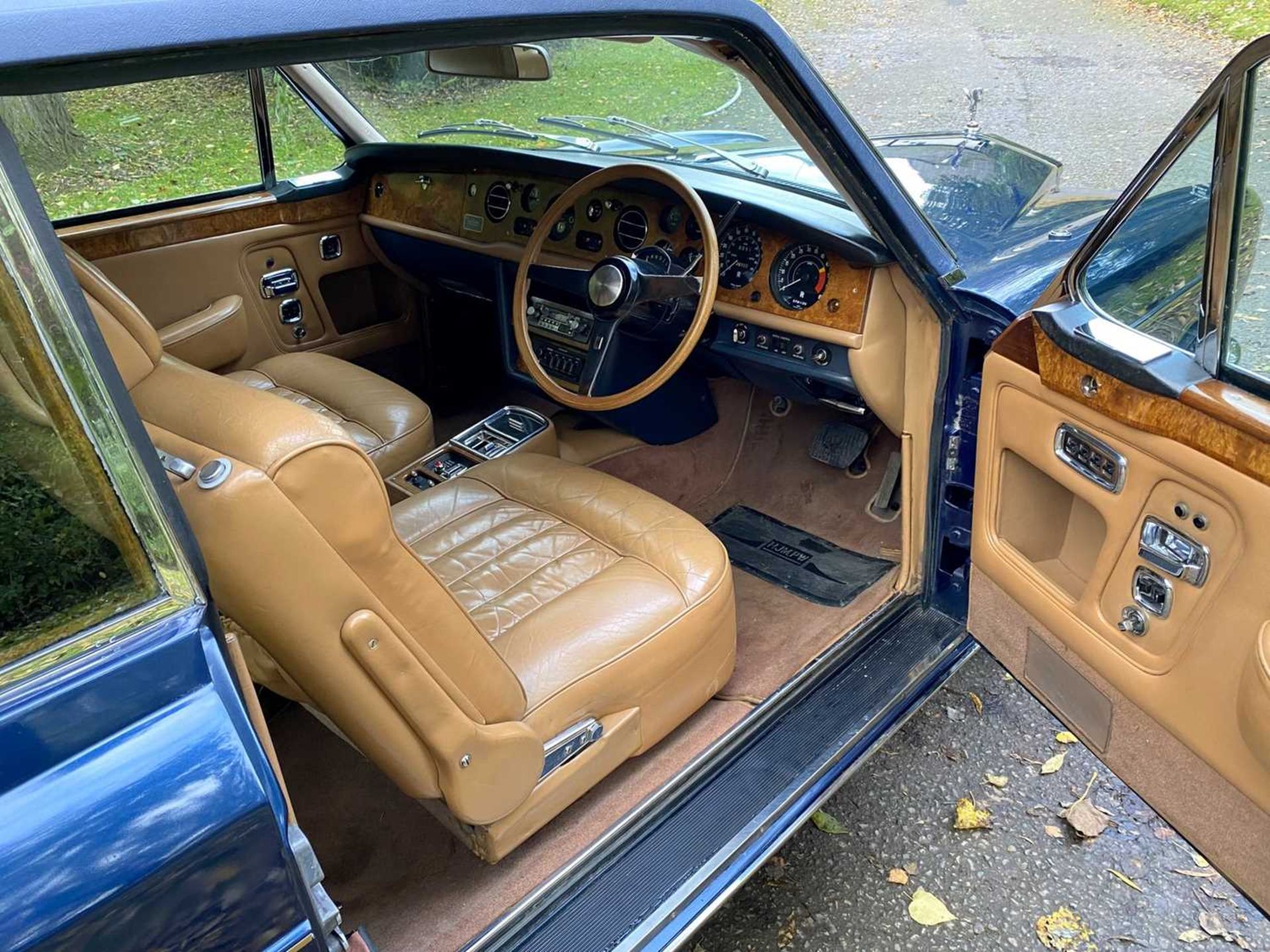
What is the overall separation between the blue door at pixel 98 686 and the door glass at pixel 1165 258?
1.30 meters

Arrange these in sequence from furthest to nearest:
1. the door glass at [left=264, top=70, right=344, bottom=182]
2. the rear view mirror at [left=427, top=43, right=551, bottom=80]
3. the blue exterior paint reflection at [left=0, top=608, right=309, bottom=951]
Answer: the door glass at [left=264, top=70, right=344, bottom=182], the rear view mirror at [left=427, top=43, right=551, bottom=80], the blue exterior paint reflection at [left=0, top=608, right=309, bottom=951]

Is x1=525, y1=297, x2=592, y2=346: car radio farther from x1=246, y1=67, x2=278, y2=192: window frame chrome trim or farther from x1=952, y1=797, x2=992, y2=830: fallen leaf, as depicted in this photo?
x1=952, y1=797, x2=992, y2=830: fallen leaf

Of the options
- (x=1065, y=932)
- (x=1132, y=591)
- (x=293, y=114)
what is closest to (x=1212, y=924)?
(x=1065, y=932)

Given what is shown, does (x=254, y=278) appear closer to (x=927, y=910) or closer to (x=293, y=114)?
(x=293, y=114)

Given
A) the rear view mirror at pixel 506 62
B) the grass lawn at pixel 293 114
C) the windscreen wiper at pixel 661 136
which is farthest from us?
the windscreen wiper at pixel 661 136

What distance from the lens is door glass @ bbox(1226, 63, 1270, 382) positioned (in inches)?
47.8

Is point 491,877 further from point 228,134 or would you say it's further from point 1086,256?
point 228,134

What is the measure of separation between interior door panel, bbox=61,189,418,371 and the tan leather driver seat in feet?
3.04

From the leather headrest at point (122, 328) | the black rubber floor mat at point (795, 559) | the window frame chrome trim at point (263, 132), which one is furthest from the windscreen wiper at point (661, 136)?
the leather headrest at point (122, 328)

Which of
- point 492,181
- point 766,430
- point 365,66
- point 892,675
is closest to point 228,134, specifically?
point 365,66

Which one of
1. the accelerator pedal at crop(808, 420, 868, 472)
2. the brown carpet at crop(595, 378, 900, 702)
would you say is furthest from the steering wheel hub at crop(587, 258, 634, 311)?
the accelerator pedal at crop(808, 420, 868, 472)

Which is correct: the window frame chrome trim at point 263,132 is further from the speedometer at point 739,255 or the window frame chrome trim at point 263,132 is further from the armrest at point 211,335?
the speedometer at point 739,255

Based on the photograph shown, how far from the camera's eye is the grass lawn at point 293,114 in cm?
224

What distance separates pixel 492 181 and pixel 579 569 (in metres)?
1.58
